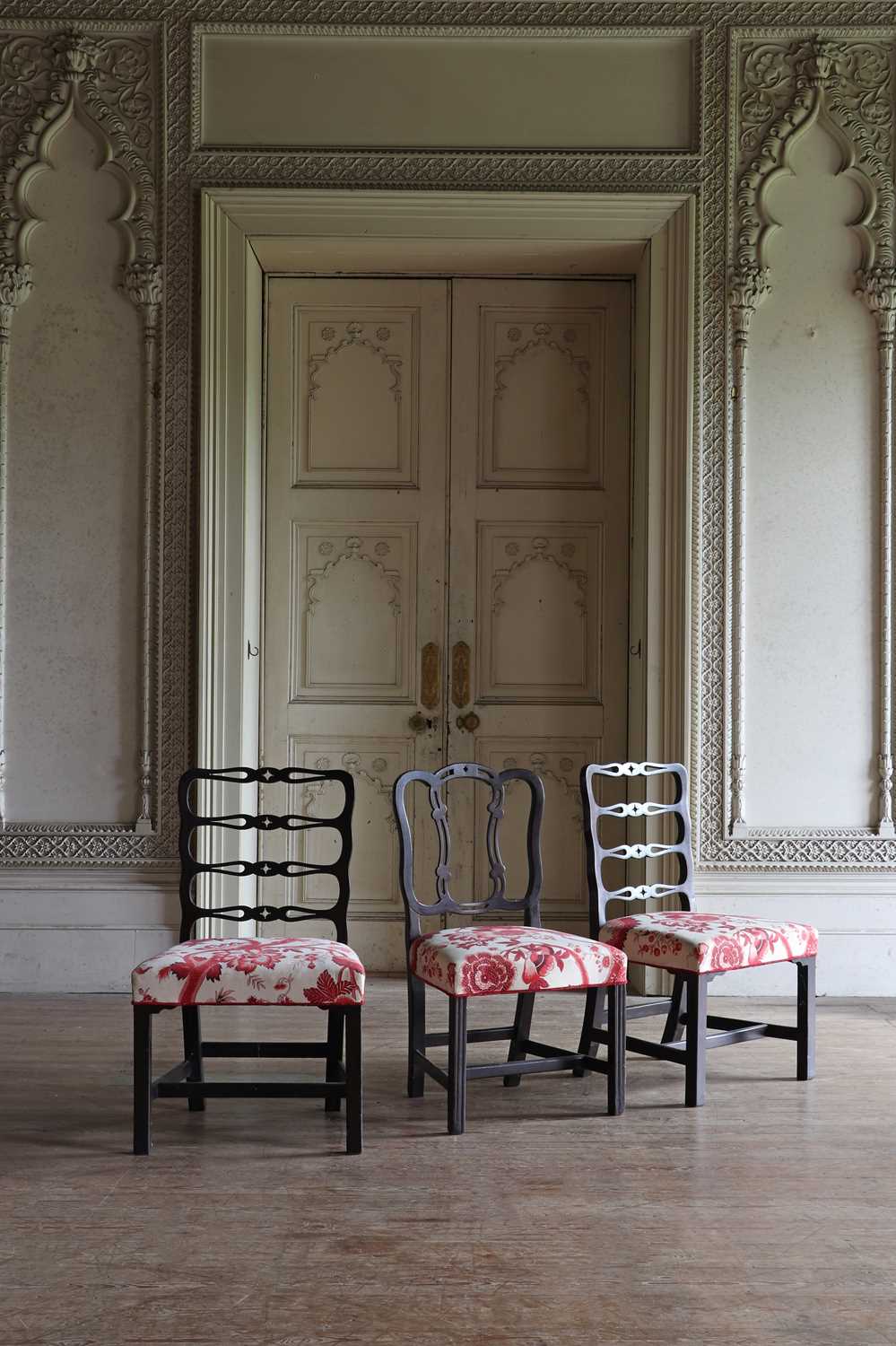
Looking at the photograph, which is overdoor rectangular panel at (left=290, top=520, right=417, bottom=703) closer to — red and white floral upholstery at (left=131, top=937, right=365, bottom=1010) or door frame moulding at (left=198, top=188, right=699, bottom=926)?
door frame moulding at (left=198, top=188, right=699, bottom=926)

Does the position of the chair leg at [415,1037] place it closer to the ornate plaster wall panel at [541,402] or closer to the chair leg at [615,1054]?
the chair leg at [615,1054]

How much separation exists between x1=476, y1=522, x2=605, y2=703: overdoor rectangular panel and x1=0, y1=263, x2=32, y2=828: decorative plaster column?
6.25ft

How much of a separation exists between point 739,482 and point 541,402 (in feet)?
2.97

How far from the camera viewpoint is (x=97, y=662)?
4.77 m

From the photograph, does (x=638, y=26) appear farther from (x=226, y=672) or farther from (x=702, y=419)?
(x=226, y=672)

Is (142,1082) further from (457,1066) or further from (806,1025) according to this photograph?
(806,1025)

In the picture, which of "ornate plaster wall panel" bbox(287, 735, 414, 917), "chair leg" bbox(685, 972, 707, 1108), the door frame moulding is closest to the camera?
"chair leg" bbox(685, 972, 707, 1108)

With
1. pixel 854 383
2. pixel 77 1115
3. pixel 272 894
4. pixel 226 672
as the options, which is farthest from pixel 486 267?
pixel 77 1115

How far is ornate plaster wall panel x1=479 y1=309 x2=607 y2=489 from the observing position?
5066 millimetres

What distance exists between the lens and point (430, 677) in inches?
199

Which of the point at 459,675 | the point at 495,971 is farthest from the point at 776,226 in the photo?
the point at 495,971

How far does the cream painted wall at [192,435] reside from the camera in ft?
15.6

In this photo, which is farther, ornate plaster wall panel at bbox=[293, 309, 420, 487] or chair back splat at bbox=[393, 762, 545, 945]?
ornate plaster wall panel at bbox=[293, 309, 420, 487]

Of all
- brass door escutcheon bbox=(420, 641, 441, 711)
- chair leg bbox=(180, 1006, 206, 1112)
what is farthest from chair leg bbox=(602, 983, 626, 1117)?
brass door escutcheon bbox=(420, 641, 441, 711)
